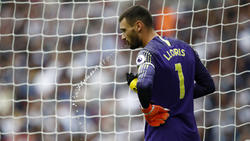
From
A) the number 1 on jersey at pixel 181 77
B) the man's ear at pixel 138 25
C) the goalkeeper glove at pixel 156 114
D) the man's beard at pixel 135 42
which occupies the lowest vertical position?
the goalkeeper glove at pixel 156 114

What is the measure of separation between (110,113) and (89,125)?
0.89 feet

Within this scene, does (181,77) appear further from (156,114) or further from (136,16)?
(136,16)

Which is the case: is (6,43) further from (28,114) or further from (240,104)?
(240,104)

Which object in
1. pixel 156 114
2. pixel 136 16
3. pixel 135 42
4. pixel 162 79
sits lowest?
pixel 156 114

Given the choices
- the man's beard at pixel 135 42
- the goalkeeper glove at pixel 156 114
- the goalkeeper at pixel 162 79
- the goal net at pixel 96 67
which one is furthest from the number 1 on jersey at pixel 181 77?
the goal net at pixel 96 67

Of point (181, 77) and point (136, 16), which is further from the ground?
point (136, 16)

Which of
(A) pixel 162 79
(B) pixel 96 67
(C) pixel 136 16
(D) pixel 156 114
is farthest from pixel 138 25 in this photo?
(B) pixel 96 67

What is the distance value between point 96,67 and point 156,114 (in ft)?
9.12

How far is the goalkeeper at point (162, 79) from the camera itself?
1.78 m

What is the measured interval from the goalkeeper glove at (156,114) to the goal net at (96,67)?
2.09m

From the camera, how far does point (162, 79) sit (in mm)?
1816

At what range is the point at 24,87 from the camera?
4.64 metres

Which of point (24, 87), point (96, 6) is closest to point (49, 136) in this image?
point (24, 87)

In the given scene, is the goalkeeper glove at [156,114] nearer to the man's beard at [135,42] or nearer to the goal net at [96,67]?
the man's beard at [135,42]
